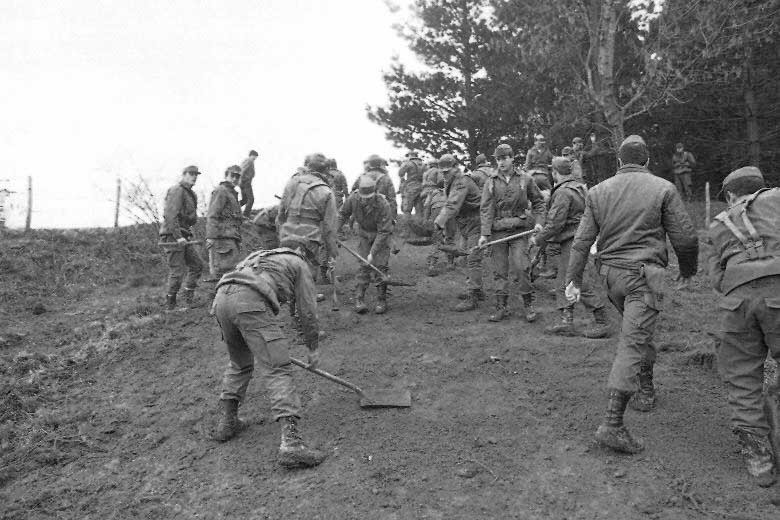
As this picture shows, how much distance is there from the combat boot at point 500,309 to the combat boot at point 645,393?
2.79 meters

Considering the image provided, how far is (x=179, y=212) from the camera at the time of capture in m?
9.36

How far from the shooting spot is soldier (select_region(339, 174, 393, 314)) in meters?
8.86

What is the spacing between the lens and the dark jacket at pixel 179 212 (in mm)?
9219

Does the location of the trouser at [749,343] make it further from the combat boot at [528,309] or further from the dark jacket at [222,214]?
the dark jacket at [222,214]

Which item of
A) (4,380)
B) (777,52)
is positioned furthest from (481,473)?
(777,52)

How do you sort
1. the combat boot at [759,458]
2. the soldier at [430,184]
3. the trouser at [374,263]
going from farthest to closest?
the soldier at [430,184], the trouser at [374,263], the combat boot at [759,458]

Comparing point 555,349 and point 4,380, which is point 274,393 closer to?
point 555,349

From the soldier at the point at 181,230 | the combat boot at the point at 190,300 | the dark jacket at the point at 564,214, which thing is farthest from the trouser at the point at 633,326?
the combat boot at the point at 190,300

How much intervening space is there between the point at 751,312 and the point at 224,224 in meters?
6.86

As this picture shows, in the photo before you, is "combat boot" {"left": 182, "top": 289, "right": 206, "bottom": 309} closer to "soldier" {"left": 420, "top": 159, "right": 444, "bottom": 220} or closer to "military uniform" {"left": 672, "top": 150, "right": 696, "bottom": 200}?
"soldier" {"left": 420, "top": 159, "right": 444, "bottom": 220}

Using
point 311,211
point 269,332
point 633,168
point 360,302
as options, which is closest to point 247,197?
point 360,302

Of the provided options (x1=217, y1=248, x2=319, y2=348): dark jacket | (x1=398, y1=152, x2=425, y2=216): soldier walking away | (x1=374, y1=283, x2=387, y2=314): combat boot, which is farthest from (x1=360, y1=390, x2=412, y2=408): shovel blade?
(x1=398, y1=152, x2=425, y2=216): soldier walking away

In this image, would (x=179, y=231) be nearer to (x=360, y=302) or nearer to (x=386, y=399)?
(x=360, y=302)

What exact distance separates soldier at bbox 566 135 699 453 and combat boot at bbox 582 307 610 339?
1.99m
